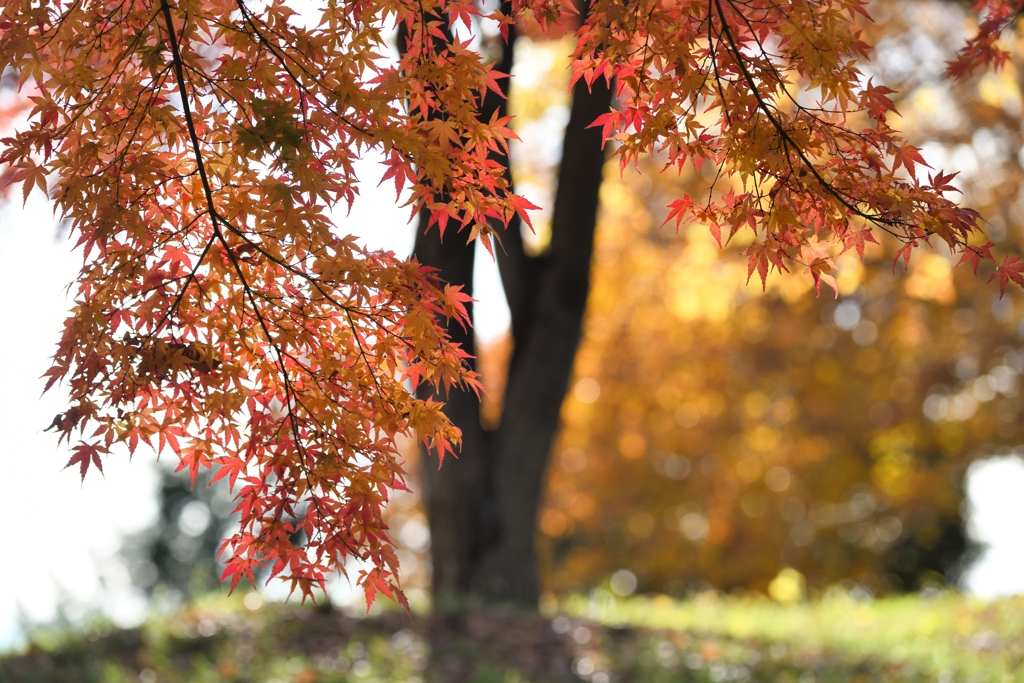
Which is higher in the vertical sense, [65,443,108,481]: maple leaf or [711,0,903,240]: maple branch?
[711,0,903,240]: maple branch

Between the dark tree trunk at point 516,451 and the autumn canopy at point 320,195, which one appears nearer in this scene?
the autumn canopy at point 320,195

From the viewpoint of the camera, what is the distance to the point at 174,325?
8.20 feet

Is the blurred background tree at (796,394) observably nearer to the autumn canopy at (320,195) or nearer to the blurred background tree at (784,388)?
the blurred background tree at (784,388)

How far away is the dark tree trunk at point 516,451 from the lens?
20.0 feet

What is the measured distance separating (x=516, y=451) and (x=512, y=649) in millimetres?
1485

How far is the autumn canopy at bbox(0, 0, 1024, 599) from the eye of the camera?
7.58 ft

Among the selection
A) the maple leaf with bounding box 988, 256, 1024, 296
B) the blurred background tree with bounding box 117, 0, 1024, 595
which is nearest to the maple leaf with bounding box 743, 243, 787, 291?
the maple leaf with bounding box 988, 256, 1024, 296

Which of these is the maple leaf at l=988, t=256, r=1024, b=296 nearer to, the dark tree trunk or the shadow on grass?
the shadow on grass

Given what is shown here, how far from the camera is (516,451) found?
6297 mm

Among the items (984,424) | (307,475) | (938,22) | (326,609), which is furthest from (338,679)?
(984,424)

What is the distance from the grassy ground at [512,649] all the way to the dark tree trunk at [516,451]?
20.4 inches

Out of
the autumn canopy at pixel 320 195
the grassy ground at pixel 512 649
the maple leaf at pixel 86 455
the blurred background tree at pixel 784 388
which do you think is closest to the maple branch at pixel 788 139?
the autumn canopy at pixel 320 195

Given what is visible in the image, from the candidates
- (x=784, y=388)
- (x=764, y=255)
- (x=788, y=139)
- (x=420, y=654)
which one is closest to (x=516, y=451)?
(x=420, y=654)

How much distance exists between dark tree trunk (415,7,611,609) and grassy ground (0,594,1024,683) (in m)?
0.52
